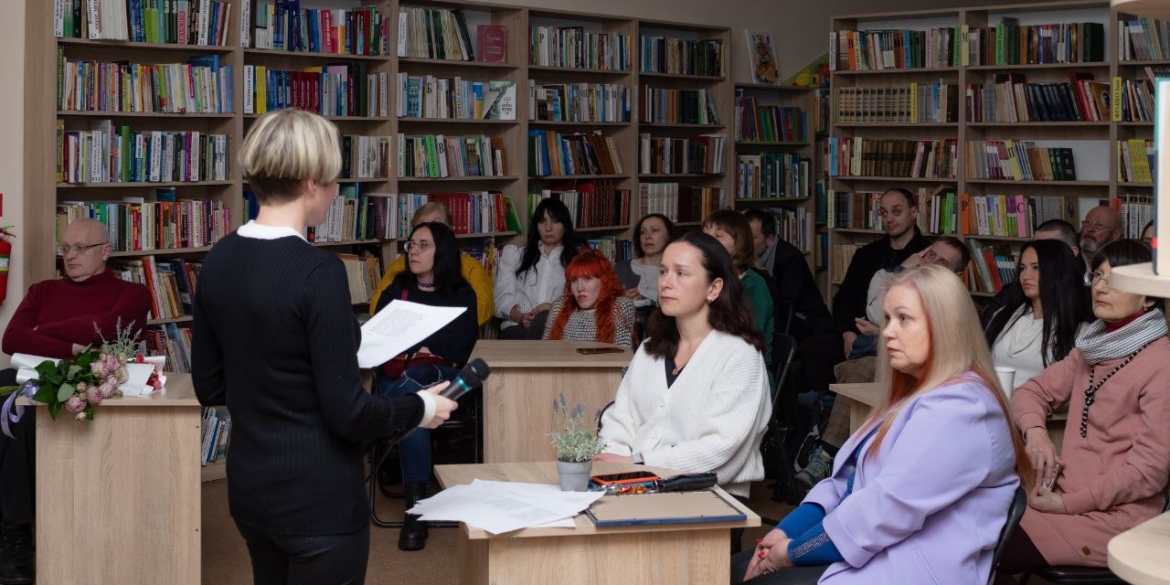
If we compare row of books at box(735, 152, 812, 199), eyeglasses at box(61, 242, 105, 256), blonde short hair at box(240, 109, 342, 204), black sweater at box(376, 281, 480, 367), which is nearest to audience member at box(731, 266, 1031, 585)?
blonde short hair at box(240, 109, 342, 204)

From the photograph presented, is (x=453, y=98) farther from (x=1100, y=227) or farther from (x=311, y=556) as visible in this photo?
(x=311, y=556)

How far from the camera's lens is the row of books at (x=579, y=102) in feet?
24.4

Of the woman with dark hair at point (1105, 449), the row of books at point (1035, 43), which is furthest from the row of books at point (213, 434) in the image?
the row of books at point (1035, 43)

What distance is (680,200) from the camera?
8.23m

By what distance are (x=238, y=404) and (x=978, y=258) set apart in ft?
19.7

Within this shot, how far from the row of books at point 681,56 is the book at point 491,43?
3.56ft

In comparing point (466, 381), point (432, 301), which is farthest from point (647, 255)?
point (466, 381)

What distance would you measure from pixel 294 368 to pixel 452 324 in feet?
11.4

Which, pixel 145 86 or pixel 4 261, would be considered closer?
pixel 4 261

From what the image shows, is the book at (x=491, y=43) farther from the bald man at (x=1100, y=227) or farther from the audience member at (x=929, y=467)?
the audience member at (x=929, y=467)

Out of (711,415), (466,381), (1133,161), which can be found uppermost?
(1133,161)

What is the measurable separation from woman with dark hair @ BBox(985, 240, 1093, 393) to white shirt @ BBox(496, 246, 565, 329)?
2756mm

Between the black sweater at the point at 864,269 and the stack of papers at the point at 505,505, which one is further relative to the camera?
the black sweater at the point at 864,269

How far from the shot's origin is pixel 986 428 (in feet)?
8.24
